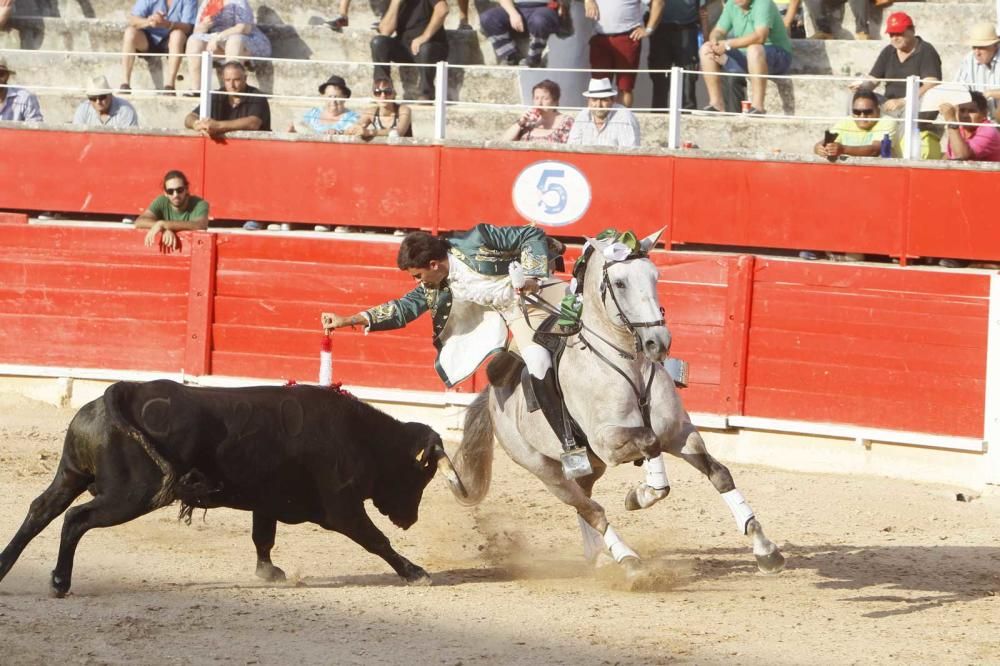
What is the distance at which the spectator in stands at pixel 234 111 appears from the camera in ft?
41.7

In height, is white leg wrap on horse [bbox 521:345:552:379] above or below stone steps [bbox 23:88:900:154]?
below

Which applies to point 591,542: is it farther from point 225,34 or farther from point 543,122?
point 225,34

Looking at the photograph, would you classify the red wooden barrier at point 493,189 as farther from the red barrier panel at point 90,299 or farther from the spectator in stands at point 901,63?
the red barrier panel at point 90,299

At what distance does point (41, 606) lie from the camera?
622 cm

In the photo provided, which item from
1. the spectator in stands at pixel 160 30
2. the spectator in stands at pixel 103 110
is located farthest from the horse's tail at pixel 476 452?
the spectator in stands at pixel 160 30

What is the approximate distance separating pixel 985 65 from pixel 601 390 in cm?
632

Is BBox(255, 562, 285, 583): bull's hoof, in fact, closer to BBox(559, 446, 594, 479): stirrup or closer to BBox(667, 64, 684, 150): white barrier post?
BBox(559, 446, 594, 479): stirrup

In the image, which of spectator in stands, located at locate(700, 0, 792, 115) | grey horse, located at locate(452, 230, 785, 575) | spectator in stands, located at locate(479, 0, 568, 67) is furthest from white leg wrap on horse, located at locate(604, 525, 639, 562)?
spectator in stands, located at locate(479, 0, 568, 67)

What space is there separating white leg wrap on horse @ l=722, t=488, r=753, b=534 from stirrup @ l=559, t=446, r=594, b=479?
62 centimetres

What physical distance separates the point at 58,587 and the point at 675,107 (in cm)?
664

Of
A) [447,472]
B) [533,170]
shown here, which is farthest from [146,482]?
[533,170]

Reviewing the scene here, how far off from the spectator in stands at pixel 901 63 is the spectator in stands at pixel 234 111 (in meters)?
4.86

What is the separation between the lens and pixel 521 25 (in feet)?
43.5

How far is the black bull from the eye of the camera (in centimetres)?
640
